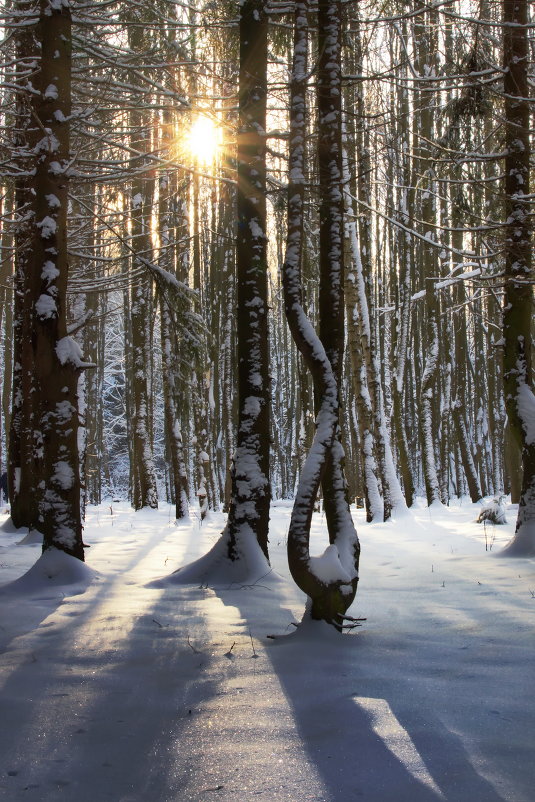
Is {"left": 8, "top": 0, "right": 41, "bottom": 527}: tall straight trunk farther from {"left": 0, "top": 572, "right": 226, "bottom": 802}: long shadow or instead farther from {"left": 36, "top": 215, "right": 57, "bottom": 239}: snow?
{"left": 0, "top": 572, "right": 226, "bottom": 802}: long shadow

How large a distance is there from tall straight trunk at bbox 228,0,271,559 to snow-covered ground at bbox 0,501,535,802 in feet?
4.81

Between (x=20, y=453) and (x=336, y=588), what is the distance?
27.6 ft

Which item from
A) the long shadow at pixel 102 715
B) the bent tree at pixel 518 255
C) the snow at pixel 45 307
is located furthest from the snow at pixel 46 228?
the bent tree at pixel 518 255

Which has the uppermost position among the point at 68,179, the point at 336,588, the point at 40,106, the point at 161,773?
the point at 40,106

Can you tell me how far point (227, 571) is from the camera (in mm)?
6375

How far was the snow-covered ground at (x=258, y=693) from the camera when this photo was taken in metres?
2.42

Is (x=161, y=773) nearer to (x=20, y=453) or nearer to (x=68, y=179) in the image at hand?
(x=68, y=179)

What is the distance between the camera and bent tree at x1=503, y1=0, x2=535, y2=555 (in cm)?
796

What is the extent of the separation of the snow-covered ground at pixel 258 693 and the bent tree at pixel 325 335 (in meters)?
0.41

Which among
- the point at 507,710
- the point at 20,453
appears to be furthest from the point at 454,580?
the point at 20,453

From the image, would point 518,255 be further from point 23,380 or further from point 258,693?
point 23,380

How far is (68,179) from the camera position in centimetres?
678

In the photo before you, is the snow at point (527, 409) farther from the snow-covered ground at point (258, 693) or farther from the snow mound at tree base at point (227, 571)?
the snow mound at tree base at point (227, 571)

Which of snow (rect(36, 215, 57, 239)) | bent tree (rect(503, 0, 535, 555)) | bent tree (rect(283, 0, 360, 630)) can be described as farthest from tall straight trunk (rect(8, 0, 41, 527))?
bent tree (rect(503, 0, 535, 555))
